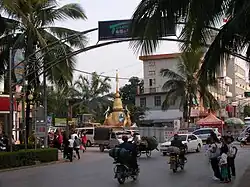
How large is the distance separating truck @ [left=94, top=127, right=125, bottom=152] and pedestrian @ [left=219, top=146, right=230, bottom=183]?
2261cm

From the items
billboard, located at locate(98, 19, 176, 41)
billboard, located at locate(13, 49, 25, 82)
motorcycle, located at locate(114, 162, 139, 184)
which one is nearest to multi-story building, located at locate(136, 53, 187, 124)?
billboard, located at locate(13, 49, 25, 82)

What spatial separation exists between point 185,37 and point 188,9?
109 centimetres

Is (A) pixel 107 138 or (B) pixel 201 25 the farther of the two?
(A) pixel 107 138

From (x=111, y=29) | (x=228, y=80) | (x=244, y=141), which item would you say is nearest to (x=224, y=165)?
(x=111, y=29)

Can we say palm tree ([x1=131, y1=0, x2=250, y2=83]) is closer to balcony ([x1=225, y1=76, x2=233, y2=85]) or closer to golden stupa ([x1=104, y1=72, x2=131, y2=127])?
golden stupa ([x1=104, y1=72, x2=131, y2=127])

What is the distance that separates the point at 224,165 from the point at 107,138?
25797 mm

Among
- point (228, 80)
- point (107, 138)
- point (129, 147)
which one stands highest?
point (228, 80)

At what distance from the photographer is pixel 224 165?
16484 millimetres

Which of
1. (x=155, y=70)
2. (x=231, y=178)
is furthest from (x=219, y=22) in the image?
(x=155, y=70)

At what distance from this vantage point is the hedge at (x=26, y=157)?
2492 centimetres

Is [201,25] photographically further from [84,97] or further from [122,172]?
[84,97]

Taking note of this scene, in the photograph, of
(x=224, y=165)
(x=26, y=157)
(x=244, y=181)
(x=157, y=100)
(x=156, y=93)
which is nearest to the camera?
(x=224, y=165)

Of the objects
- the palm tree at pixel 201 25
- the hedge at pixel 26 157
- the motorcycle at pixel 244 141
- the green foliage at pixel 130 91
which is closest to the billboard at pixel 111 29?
the hedge at pixel 26 157

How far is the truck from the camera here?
40269mm
